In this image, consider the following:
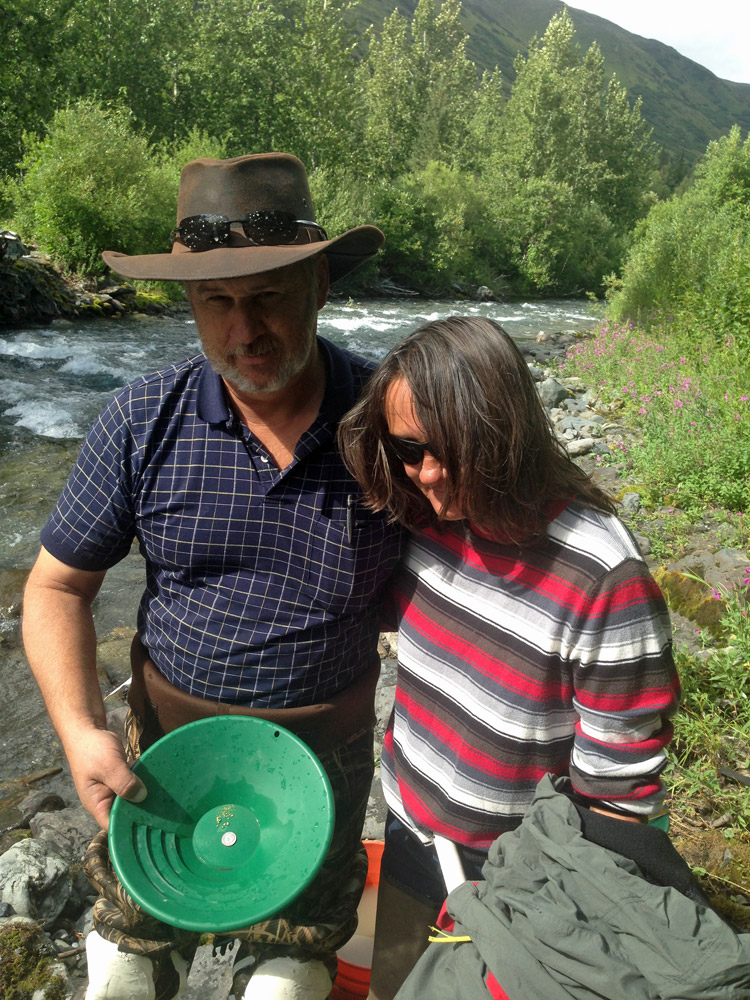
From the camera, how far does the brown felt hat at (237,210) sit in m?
1.62

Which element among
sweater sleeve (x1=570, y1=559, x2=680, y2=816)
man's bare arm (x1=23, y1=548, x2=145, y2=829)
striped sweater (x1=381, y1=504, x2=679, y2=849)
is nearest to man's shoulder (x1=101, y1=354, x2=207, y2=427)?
man's bare arm (x1=23, y1=548, x2=145, y2=829)

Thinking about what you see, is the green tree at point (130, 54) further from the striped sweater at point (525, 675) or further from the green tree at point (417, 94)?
the striped sweater at point (525, 675)

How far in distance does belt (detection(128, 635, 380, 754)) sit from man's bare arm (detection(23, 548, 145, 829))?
5.0 inches

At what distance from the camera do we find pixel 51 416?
980 cm

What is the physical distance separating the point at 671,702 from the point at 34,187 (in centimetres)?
2229

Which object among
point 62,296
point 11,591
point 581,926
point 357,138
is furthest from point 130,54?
point 581,926

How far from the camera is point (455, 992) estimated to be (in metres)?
1.21

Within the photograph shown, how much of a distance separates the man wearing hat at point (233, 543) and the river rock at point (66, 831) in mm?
1677

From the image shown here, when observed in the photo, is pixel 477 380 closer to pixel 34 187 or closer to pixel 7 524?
pixel 7 524

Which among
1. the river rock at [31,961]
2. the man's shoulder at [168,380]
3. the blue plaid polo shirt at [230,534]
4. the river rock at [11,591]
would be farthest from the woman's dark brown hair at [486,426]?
the river rock at [11,591]

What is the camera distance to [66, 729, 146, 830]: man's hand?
5.12 feet

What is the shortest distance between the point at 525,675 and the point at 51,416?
9613mm

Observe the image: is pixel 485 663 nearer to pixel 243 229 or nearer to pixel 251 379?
pixel 251 379

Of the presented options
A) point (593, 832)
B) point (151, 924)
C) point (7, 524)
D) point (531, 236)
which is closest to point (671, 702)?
point (593, 832)
